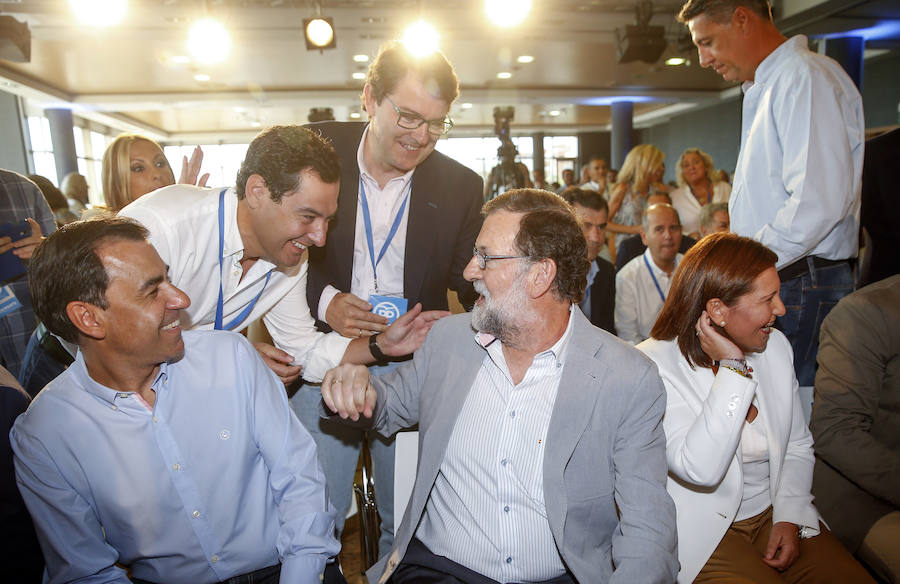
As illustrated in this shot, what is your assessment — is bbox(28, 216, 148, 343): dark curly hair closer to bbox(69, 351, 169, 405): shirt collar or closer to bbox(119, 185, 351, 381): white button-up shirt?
bbox(69, 351, 169, 405): shirt collar

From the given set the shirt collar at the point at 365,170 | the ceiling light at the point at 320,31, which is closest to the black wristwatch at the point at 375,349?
the shirt collar at the point at 365,170

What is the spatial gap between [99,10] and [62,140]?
8406 mm

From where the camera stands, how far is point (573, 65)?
11.5 m

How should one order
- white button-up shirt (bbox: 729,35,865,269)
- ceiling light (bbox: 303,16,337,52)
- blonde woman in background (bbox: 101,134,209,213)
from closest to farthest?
white button-up shirt (bbox: 729,35,865,269) → blonde woman in background (bbox: 101,134,209,213) → ceiling light (bbox: 303,16,337,52)

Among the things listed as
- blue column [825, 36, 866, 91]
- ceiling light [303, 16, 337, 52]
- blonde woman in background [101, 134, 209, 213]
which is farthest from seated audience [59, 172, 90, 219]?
blue column [825, 36, 866, 91]

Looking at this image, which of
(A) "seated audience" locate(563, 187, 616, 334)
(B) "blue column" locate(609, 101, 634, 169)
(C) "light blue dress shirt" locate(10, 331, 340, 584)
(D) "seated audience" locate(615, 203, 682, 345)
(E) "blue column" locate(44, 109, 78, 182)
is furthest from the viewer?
(B) "blue column" locate(609, 101, 634, 169)

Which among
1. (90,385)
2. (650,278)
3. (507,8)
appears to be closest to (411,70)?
(90,385)

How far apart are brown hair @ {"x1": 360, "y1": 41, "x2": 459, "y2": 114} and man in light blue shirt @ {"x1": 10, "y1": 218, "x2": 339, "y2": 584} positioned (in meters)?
1.00

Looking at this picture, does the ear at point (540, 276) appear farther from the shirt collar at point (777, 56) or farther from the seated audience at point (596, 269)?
the seated audience at point (596, 269)

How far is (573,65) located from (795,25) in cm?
443

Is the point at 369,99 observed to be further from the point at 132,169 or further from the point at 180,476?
the point at 132,169

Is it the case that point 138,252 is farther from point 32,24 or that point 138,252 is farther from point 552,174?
point 552,174

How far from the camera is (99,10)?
21.6ft

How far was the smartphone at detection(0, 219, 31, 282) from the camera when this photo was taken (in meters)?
2.53
